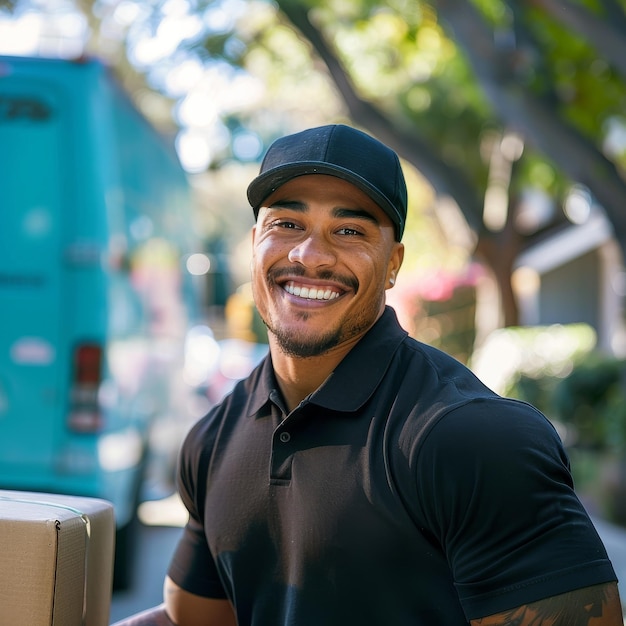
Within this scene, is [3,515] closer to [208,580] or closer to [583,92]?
[208,580]

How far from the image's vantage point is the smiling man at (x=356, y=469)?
1.72 meters

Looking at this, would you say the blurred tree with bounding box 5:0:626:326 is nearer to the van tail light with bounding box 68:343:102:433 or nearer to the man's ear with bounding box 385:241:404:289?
the van tail light with bounding box 68:343:102:433

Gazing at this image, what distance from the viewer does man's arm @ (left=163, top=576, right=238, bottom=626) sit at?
2336 millimetres

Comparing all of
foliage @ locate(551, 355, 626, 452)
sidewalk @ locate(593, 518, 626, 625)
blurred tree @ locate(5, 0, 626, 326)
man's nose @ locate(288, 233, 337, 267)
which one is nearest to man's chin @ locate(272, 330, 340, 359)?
man's nose @ locate(288, 233, 337, 267)

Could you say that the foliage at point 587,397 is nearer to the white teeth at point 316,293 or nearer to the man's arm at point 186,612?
the man's arm at point 186,612

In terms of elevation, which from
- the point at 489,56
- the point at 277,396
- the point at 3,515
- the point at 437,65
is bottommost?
the point at 3,515

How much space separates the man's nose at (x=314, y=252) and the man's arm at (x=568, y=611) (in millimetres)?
824

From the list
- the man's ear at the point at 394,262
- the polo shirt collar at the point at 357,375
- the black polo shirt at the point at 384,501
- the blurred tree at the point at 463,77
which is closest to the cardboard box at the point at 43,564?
the black polo shirt at the point at 384,501

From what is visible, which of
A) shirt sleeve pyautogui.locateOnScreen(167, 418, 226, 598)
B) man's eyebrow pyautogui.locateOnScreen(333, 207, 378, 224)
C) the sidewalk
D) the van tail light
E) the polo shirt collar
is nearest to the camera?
the polo shirt collar

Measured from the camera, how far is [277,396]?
2232 millimetres

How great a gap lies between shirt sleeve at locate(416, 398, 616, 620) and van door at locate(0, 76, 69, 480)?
3642 mm

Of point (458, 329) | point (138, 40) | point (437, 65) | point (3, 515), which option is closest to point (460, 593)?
point (3, 515)

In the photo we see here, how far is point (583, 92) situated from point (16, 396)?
6.05m

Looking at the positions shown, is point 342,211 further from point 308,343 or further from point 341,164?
point 308,343
